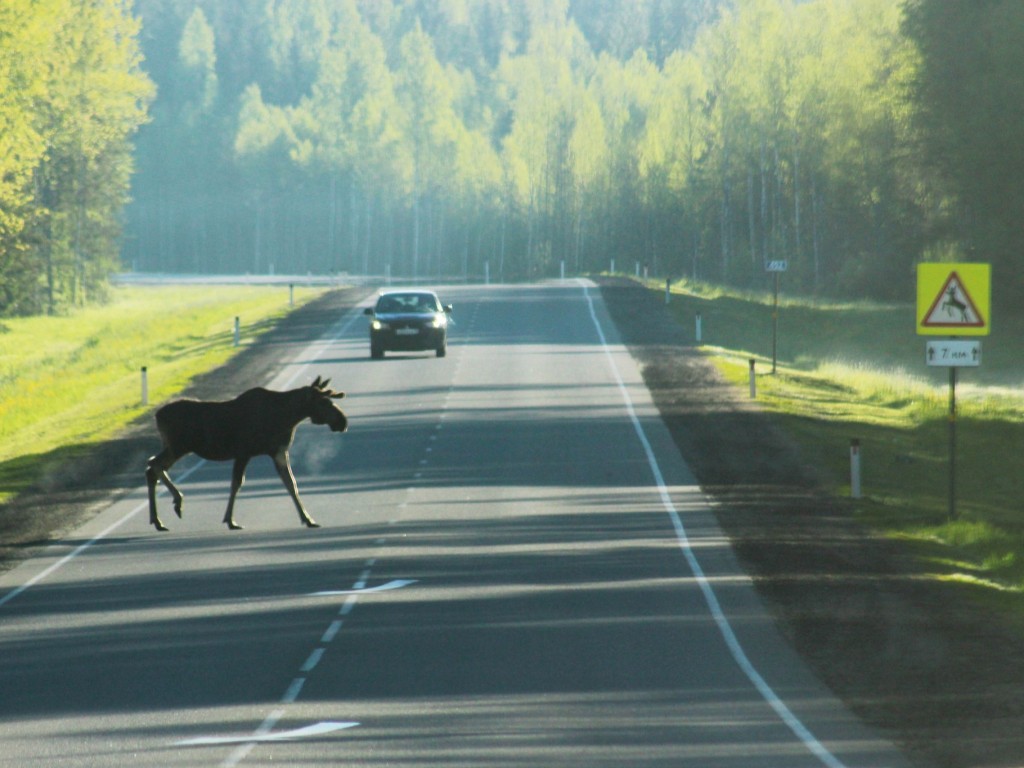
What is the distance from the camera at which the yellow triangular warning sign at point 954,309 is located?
23.5m

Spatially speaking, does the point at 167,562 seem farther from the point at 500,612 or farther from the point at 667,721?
the point at 667,721

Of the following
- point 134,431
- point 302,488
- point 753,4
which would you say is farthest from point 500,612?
point 753,4

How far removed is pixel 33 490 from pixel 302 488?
15.9 feet

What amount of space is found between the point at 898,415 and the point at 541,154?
298ft

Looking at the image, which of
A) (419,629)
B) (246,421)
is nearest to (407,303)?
(246,421)

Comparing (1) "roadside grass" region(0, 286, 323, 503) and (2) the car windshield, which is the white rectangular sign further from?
(2) the car windshield

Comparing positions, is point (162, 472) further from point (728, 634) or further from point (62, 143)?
point (62, 143)

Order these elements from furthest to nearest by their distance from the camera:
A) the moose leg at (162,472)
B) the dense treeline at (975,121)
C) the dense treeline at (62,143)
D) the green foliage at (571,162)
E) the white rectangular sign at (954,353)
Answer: the green foliage at (571,162) < the dense treeline at (62,143) < the dense treeline at (975,121) < the white rectangular sign at (954,353) < the moose leg at (162,472)

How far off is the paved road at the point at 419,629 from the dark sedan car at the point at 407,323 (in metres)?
14.6

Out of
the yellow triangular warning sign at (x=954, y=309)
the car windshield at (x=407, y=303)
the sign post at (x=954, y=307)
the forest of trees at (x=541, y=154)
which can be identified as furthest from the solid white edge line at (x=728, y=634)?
the forest of trees at (x=541, y=154)

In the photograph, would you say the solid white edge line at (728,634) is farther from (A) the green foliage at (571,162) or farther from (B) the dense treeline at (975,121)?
(A) the green foliage at (571,162)

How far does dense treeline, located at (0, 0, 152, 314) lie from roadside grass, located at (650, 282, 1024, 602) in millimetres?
25938

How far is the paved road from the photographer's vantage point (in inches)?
472

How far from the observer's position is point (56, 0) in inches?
2608
